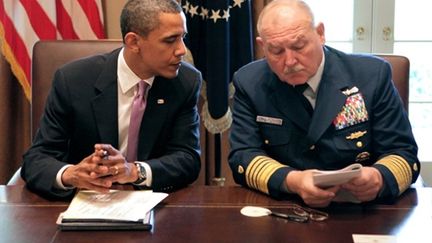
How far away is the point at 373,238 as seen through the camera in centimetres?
144

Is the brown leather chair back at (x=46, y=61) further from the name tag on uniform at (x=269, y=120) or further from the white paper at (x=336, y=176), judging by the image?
the white paper at (x=336, y=176)

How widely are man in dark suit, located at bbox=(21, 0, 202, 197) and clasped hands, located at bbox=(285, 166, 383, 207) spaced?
439 millimetres

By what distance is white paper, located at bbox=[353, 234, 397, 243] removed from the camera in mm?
1422

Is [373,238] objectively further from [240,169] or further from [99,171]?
[99,171]

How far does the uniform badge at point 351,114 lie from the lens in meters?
1.89

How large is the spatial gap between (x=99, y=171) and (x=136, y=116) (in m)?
0.42

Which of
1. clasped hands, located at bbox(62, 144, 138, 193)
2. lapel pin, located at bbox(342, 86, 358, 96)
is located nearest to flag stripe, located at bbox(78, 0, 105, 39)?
clasped hands, located at bbox(62, 144, 138, 193)

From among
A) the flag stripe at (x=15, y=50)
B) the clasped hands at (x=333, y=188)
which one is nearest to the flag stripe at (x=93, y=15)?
the flag stripe at (x=15, y=50)

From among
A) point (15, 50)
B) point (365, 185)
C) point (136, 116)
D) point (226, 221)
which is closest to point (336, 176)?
point (365, 185)

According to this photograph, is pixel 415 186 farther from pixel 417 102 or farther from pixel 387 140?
pixel 417 102

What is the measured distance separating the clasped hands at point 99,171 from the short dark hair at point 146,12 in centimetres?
50

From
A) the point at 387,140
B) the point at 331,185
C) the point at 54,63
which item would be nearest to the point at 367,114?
the point at 387,140

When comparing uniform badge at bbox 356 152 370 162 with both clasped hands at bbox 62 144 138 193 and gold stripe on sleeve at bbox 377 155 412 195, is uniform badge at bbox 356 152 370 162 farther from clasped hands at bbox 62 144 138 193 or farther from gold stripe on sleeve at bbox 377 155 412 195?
clasped hands at bbox 62 144 138 193

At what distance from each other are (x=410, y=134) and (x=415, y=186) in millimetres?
168
